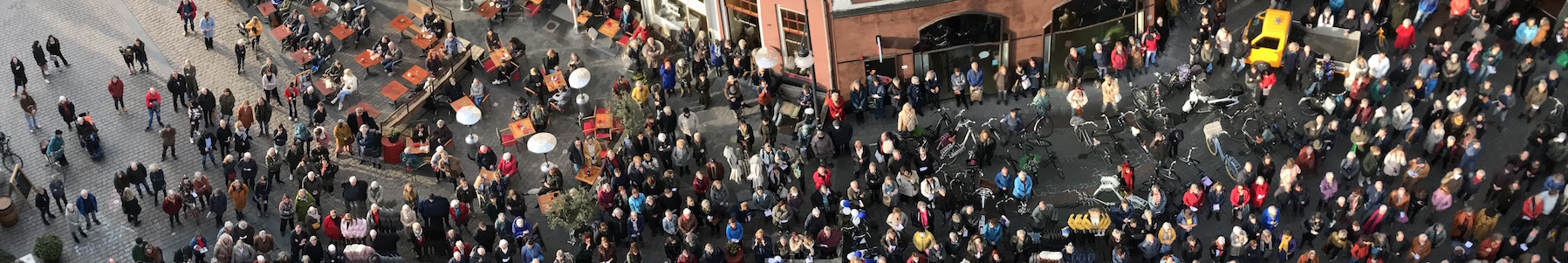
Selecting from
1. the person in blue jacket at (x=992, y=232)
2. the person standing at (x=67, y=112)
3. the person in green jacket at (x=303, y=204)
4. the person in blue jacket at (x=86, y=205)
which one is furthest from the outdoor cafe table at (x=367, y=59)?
the person in blue jacket at (x=992, y=232)

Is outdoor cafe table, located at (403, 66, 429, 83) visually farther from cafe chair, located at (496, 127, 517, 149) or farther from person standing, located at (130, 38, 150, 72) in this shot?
person standing, located at (130, 38, 150, 72)

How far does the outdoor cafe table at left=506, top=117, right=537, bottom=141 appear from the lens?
39.8 metres

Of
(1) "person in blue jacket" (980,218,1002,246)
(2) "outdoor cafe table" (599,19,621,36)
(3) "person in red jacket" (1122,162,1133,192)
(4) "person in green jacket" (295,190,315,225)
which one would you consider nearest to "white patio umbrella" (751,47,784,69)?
(2) "outdoor cafe table" (599,19,621,36)

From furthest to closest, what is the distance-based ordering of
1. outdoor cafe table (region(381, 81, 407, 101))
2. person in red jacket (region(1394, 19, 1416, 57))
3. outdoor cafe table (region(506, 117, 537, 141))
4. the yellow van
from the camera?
outdoor cafe table (region(381, 81, 407, 101))
the yellow van
outdoor cafe table (region(506, 117, 537, 141))
person in red jacket (region(1394, 19, 1416, 57))

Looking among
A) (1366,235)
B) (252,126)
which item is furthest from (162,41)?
(1366,235)

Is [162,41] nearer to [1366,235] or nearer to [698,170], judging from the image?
[698,170]

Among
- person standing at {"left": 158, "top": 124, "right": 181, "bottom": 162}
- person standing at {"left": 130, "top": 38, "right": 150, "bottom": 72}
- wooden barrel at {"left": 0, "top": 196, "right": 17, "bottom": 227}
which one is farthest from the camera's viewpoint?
person standing at {"left": 130, "top": 38, "right": 150, "bottom": 72}

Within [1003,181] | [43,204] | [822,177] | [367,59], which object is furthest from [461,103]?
→ [1003,181]

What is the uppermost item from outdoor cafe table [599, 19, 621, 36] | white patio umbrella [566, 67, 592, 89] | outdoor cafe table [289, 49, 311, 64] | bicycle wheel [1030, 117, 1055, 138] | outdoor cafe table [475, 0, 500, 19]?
white patio umbrella [566, 67, 592, 89]

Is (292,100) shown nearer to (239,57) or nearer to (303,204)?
(239,57)

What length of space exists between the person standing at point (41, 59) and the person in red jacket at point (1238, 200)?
83.2 feet

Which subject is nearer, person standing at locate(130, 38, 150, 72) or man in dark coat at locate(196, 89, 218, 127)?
man in dark coat at locate(196, 89, 218, 127)

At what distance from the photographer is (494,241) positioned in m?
36.5

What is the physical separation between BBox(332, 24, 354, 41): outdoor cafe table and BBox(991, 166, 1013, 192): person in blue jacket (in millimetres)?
16270
